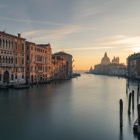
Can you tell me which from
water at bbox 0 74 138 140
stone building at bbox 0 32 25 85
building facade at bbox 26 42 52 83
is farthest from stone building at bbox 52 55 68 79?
water at bbox 0 74 138 140

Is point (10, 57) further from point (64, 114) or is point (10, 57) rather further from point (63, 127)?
point (63, 127)

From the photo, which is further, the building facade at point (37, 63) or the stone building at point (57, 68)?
the stone building at point (57, 68)

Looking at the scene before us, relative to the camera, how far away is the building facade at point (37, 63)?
63.1m

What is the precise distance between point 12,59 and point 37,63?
1780cm

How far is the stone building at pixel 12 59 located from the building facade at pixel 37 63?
5.67m

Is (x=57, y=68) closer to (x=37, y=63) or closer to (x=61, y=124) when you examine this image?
(x=37, y=63)

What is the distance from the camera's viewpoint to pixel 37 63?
227 ft

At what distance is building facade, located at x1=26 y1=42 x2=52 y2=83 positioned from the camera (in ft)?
207

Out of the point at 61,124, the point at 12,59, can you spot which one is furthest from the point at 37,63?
the point at 61,124

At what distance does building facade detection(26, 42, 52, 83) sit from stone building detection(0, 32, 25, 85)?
5.67 m

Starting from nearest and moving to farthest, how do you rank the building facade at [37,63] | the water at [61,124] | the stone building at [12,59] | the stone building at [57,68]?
the water at [61,124]
the stone building at [12,59]
the building facade at [37,63]
the stone building at [57,68]

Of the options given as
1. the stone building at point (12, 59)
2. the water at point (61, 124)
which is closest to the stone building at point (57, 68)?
the stone building at point (12, 59)

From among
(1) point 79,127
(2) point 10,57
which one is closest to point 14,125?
(1) point 79,127

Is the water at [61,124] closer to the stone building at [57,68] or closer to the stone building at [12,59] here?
the stone building at [12,59]
